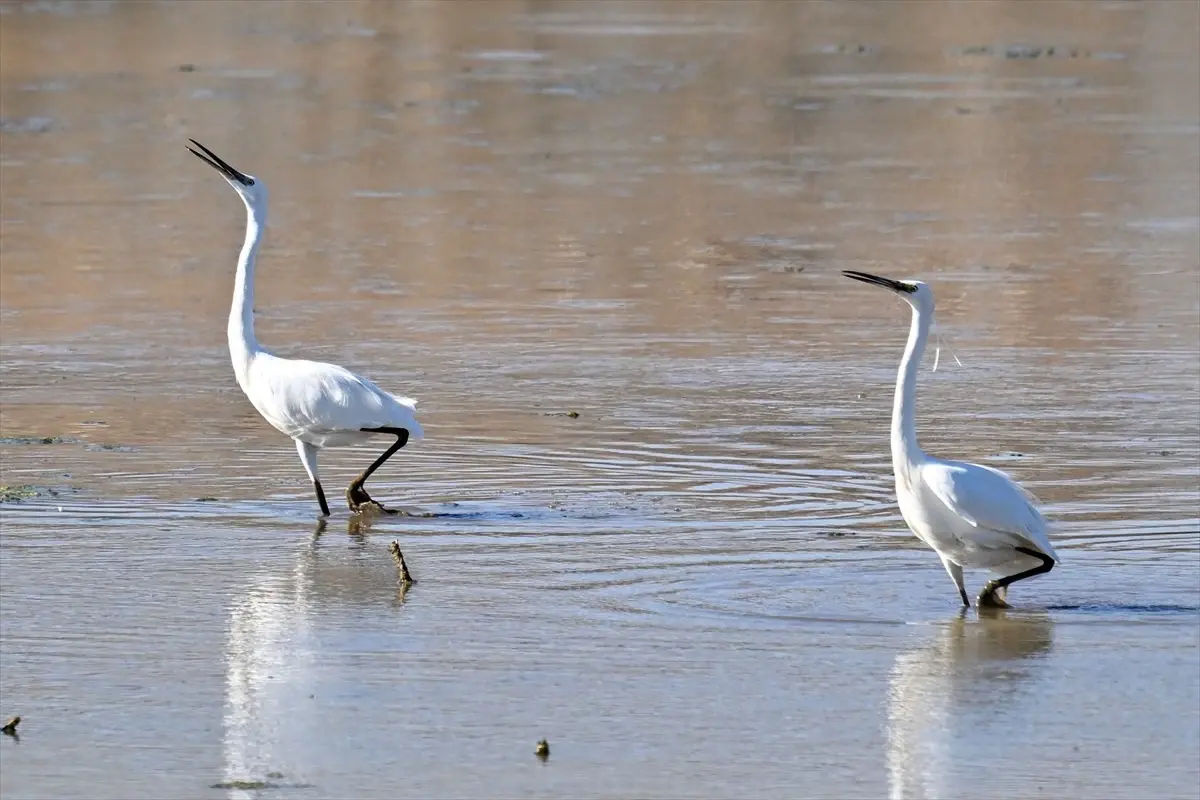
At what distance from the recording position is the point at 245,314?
36.8ft

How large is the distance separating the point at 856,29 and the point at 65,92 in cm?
1503

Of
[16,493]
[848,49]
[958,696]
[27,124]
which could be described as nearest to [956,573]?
[958,696]

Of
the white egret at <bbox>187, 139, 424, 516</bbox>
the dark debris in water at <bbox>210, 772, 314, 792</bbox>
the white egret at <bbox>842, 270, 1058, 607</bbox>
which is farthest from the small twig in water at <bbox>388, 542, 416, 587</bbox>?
the dark debris in water at <bbox>210, 772, 314, 792</bbox>

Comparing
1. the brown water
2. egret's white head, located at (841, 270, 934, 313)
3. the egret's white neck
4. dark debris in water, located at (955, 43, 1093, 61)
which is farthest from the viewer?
dark debris in water, located at (955, 43, 1093, 61)

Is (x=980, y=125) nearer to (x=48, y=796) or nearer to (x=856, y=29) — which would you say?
(x=856, y=29)

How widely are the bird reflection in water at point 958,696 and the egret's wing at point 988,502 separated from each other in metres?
0.34

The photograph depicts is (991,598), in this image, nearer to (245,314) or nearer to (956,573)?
(956,573)

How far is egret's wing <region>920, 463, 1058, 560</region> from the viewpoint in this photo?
8664 millimetres

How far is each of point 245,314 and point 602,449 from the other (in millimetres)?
1966

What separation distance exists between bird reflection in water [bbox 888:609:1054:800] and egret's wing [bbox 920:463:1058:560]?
1.12 ft

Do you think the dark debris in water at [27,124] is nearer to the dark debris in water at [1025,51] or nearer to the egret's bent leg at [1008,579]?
the dark debris in water at [1025,51]

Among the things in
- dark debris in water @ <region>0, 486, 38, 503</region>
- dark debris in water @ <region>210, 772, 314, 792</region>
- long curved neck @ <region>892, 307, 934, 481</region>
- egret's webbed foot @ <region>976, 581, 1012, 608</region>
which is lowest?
egret's webbed foot @ <region>976, 581, 1012, 608</region>

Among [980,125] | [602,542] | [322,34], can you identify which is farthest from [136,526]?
[322,34]

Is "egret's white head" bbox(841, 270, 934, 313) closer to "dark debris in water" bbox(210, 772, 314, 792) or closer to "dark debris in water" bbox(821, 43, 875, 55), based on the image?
"dark debris in water" bbox(210, 772, 314, 792)
